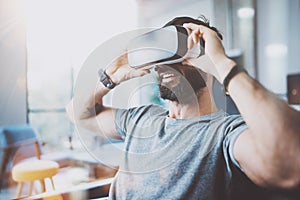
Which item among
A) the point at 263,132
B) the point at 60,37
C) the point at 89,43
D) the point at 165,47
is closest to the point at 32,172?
the point at 89,43

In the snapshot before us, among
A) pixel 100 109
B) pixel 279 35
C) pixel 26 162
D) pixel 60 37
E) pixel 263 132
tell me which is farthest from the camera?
pixel 279 35

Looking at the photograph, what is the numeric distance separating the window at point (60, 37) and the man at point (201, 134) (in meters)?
0.29

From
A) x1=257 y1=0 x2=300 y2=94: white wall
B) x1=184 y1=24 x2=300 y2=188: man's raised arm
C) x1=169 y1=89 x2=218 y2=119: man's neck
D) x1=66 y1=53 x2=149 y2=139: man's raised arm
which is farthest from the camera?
x1=257 y1=0 x2=300 y2=94: white wall

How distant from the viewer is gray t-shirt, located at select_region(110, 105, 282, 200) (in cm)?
59

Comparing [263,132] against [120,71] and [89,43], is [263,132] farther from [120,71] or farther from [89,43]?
[89,43]

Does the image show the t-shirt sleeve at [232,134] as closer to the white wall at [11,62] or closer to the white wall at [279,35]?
the white wall at [11,62]

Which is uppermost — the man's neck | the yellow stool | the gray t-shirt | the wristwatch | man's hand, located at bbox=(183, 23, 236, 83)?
man's hand, located at bbox=(183, 23, 236, 83)

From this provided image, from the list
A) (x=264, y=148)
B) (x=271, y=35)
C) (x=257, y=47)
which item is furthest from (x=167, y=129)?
(x=271, y=35)

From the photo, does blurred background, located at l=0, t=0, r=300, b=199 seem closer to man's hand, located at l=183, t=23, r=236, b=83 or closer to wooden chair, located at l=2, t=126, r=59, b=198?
wooden chair, located at l=2, t=126, r=59, b=198

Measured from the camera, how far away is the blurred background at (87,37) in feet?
3.22

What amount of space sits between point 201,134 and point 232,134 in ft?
0.28

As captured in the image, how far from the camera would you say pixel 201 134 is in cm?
63

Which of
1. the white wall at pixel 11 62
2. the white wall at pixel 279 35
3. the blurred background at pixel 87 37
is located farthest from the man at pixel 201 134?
the white wall at pixel 279 35

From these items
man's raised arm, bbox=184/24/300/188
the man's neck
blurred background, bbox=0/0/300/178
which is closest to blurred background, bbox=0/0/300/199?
blurred background, bbox=0/0/300/178
